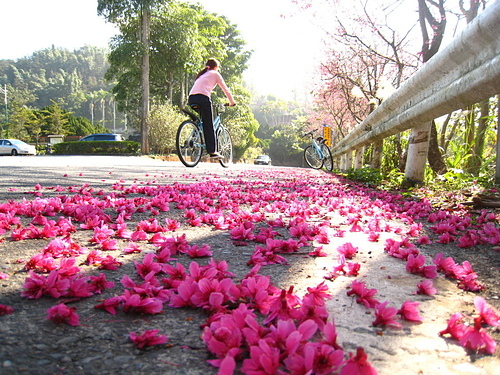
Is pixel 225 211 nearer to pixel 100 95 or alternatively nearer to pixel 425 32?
pixel 425 32

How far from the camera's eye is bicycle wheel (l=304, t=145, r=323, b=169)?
13.1 meters

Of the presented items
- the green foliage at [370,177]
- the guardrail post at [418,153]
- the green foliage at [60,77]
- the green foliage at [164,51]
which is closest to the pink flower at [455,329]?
the guardrail post at [418,153]

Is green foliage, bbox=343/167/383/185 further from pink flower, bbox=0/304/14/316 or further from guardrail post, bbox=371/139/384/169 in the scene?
pink flower, bbox=0/304/14/316

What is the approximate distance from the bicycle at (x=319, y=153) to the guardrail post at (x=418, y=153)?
25.0ft

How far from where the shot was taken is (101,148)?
29.1 m

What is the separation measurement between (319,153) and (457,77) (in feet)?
30.5

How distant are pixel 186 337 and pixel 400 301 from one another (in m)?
0.74

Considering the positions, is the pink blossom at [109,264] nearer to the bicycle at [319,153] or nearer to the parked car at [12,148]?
the bicycle at [319,153]

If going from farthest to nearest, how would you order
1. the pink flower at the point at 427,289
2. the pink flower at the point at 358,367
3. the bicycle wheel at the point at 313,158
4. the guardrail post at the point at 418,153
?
the bicycle wheel at the point at 313,158
the guardrail post at the point at 418,153
the pink flower at the point at 427,289
the pink flower at the point at 358,367

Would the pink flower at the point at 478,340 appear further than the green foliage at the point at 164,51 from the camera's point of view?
No

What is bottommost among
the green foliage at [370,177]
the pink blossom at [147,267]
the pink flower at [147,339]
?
the pink flower at [147,339]

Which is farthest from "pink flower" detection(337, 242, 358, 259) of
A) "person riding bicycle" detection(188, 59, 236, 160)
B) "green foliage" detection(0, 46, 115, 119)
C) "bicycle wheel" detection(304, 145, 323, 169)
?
"green foliage" detection(0, 46, 115, 119)

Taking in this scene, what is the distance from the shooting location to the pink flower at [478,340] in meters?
0.93

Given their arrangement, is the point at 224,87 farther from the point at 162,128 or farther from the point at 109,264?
the point at 162,128
